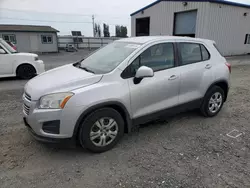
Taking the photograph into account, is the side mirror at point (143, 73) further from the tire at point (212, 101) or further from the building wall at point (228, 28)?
the building wall at point (228, 28)

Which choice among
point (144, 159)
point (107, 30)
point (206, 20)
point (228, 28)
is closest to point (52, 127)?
point (144, 159)

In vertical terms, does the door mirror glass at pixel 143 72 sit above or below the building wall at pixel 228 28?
below

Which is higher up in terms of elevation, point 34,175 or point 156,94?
point 156,94

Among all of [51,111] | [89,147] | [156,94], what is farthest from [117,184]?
[156,94]

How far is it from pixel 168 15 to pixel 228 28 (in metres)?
5.42

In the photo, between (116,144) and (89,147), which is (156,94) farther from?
(89,147)

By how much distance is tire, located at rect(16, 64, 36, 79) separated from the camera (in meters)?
7.96

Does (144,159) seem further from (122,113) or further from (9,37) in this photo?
(9,37)

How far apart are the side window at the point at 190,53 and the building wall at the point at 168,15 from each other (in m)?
13.4

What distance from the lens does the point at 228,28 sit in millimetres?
17203

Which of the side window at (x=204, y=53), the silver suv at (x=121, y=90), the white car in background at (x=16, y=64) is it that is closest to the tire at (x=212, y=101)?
the silver suv at (x=121, y=90)

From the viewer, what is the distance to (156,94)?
10.6ft

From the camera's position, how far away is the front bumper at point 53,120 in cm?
252

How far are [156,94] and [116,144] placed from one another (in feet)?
3.45
